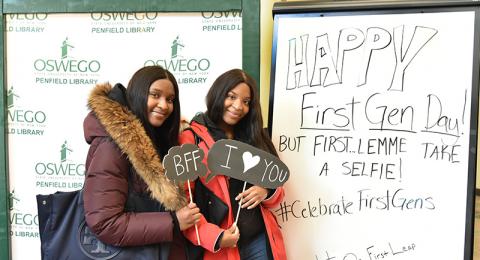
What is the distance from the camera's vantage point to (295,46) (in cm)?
158

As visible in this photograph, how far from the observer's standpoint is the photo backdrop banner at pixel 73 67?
182cm

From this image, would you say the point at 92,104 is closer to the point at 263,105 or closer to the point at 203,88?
the point at 203,88

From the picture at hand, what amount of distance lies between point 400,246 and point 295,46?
0.90 m

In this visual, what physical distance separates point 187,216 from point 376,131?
0.82m

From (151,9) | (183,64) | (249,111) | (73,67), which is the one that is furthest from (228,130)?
(73,67)

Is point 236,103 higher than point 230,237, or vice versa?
point 236,103

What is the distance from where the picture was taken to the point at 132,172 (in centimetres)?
118

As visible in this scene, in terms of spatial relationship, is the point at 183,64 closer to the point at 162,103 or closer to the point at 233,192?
the point at 162,103

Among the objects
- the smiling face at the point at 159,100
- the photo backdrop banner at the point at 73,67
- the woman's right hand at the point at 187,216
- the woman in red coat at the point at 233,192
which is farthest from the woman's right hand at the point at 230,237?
the photo backdrop banner at the point at 73,67

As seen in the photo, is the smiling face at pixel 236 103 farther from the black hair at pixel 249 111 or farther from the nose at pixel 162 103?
the nose at pixel 162 103

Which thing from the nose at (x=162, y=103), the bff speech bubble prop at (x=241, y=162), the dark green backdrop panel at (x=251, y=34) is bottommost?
the bff speech bubble prop at (x=241, y=162)

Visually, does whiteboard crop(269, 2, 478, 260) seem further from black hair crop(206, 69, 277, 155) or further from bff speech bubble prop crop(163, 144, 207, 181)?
bff speech bubble prop crop(163, 144, 207, 181)

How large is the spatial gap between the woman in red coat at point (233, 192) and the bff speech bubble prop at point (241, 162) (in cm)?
7

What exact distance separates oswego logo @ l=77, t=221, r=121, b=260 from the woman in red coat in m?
0.25
